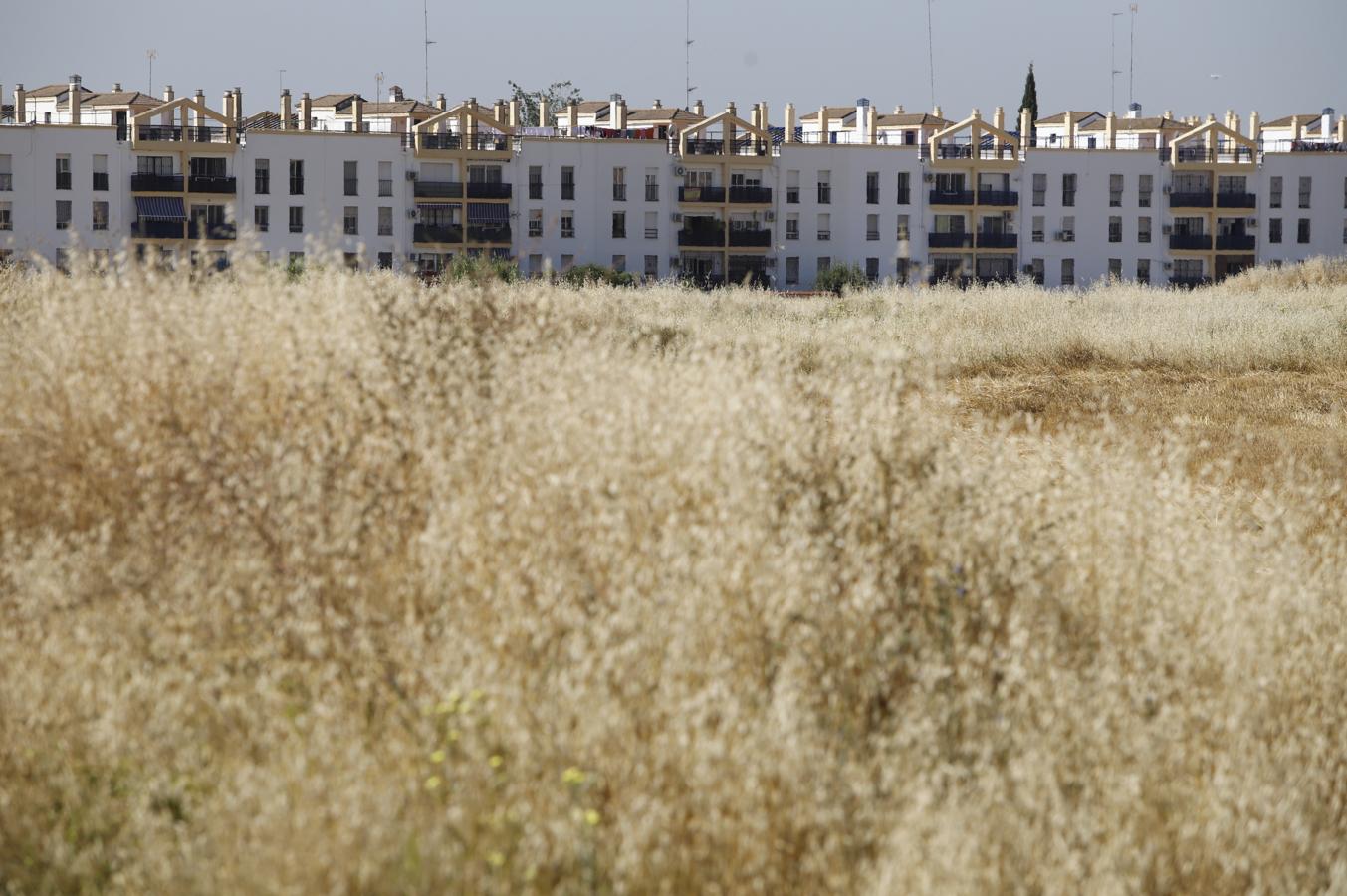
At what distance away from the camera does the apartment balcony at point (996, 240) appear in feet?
287

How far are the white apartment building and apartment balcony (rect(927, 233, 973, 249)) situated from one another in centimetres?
13

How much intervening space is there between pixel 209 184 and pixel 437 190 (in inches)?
459

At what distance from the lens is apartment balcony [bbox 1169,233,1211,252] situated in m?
90.1

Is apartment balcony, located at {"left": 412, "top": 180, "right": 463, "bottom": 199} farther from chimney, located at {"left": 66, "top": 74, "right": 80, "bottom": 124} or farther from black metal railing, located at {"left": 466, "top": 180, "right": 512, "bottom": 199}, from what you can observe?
chimney, located at {"left": 66, "top": 74, "right": 80, "bottom": 124}

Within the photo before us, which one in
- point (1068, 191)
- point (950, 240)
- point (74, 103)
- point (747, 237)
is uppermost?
point (74, 103)

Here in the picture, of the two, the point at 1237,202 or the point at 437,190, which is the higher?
the point at 437,190

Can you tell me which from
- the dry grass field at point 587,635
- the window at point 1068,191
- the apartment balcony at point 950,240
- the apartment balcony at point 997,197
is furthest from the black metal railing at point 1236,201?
the dry grass field at point 587,635

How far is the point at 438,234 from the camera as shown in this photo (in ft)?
259

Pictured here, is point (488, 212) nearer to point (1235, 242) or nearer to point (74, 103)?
point (74, 103)

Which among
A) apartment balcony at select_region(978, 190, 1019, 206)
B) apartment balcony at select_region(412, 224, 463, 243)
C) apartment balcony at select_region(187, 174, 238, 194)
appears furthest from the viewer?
apartment balcony at select_region(978, 190, 1019, 206)

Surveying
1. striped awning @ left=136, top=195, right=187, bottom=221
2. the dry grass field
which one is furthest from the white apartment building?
the dry grass field

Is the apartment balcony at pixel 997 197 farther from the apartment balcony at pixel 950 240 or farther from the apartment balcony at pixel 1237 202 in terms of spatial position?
the apartment balcony at pixel 1237 202

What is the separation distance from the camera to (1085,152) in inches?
3546

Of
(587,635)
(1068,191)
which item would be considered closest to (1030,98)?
(1068,191)
